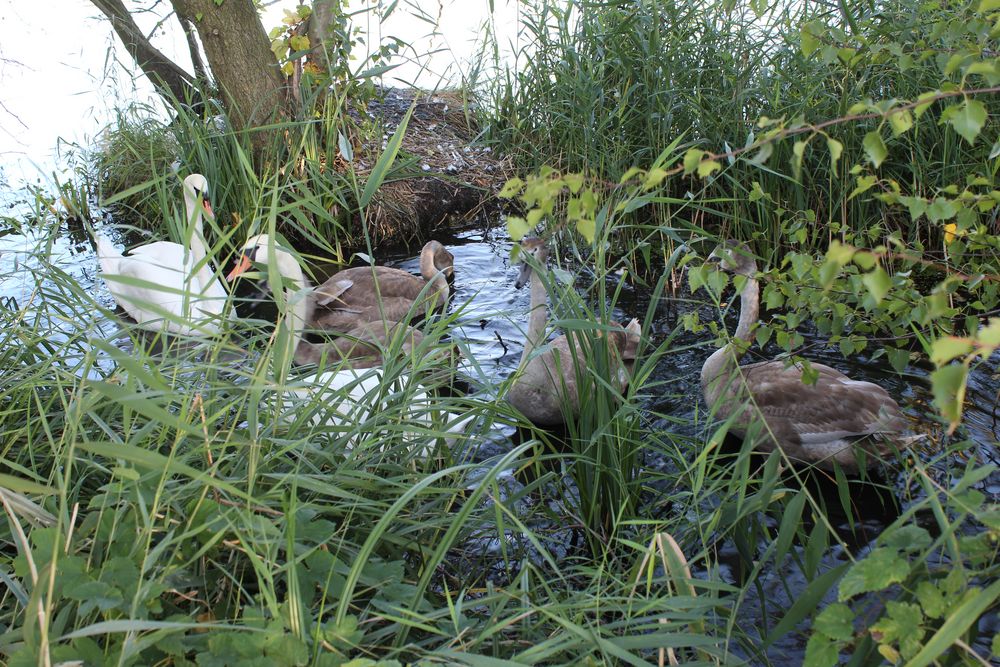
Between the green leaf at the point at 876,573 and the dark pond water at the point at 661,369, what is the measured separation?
605 millimetres

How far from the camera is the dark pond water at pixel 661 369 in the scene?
3.03m

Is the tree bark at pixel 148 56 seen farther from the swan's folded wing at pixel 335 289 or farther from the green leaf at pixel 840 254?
the green leaf at pixel 840 254

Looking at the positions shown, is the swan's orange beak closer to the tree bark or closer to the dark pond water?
the dark pond water

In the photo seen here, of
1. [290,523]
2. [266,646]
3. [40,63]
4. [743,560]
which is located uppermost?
[40,63]

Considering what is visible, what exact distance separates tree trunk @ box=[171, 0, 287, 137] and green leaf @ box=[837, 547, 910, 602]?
587 centimetres

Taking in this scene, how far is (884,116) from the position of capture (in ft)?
5.50

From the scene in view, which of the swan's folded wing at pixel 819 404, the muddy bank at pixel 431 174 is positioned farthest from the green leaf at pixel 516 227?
the muddy bank at pixel 431 174

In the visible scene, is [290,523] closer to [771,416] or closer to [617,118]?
[771,416]

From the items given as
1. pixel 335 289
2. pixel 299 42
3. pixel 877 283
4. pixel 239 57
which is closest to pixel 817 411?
pixel 877 283

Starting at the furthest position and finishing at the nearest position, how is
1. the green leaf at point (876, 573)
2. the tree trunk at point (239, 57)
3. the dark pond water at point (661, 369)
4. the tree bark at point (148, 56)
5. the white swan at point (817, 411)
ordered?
the tree bark at point (148, 56) → the tree trunk at point (239, 57) → the white swan at point (817, 411) → the dark pond water at point (661, 369) → the green leaf at point (876, 573)

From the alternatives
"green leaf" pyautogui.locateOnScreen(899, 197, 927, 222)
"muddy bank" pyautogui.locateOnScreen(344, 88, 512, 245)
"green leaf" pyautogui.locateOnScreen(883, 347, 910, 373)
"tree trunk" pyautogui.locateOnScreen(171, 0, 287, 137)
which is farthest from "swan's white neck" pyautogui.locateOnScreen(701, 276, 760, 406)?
"tree trunk" pyautogui.locateOnScreen(171, 0, 287, 137)

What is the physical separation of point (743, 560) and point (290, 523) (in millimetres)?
1590

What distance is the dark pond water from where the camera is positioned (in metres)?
3.03

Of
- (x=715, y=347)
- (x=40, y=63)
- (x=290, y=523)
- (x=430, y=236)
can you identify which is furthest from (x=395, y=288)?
(x=40, y=63)
